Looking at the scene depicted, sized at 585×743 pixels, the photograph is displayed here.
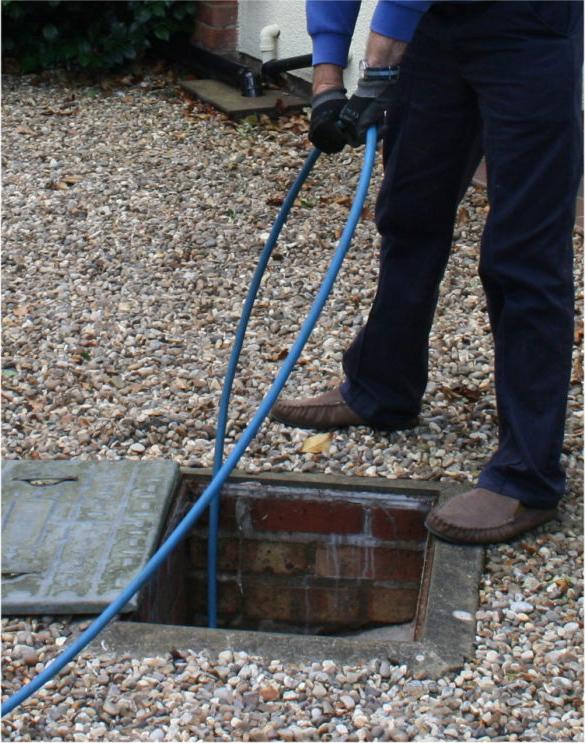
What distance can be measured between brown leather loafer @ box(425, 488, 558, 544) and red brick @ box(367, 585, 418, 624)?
13.4 inches

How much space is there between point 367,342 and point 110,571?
3.19ft

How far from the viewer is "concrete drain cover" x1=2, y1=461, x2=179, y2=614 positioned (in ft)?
8.77

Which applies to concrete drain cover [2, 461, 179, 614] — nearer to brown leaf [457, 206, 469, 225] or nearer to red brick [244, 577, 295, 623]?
red brick [244, 577, 295, 623]

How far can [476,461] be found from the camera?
10.7ft

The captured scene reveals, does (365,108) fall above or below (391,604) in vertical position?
above

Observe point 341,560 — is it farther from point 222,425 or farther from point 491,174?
point 491,174

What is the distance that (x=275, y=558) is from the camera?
3.26 metres

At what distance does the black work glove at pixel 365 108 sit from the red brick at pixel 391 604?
1.23 m

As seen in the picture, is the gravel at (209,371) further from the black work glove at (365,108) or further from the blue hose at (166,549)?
the black work glove at (365,108)

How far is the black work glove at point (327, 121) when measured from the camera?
271 centimetres

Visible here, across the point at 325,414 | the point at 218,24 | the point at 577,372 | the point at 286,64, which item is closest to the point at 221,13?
the point at 218,24

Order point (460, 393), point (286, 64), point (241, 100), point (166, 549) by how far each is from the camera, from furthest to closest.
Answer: point (241, 100), point (286, 64), point (460, 393), point (166, 549)

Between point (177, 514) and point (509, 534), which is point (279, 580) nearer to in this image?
point (177, 514)

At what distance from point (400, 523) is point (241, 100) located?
380 cm
